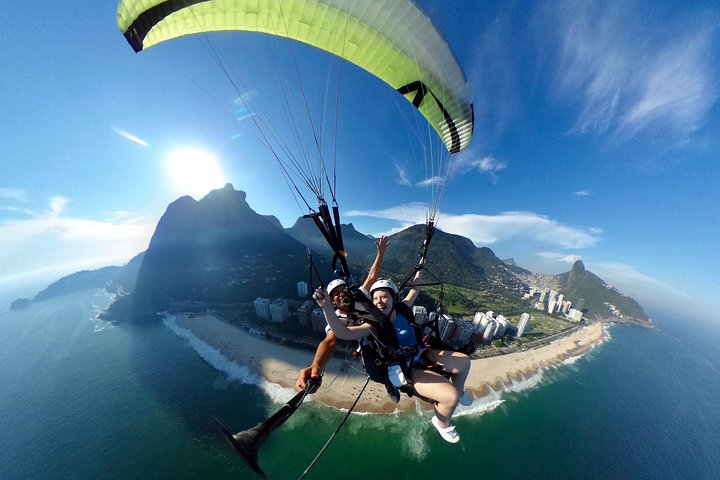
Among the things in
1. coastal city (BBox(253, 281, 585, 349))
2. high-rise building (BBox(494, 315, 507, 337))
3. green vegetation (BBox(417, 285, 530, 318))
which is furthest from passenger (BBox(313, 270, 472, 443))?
green vegetation (BBox(417, 285, 530, 318))

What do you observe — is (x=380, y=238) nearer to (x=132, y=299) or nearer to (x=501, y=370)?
(x=501, y=370)

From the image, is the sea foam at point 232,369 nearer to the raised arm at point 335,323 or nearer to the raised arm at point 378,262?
the raised arm at point 378,262

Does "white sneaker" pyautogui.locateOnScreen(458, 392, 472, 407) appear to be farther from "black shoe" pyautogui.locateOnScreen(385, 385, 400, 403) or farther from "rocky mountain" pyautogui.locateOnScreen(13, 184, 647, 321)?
"rocky mountain" pyautogui.locateOnScreen(13, 184, 647, 321)

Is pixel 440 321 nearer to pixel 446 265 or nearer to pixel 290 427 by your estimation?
pixel 290 427

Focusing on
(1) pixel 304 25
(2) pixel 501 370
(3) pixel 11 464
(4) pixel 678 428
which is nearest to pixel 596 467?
(2) pixel 501 370

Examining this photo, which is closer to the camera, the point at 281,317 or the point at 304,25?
the point at 304,25

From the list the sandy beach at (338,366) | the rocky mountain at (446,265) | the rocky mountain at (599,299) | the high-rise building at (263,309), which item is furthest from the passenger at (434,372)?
the rocky mountain at (599,299)
